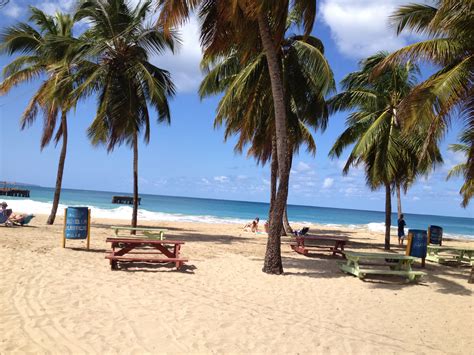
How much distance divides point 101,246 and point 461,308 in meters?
Answer: 9.01

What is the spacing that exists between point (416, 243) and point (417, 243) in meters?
0.03

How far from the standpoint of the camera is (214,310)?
228 inches

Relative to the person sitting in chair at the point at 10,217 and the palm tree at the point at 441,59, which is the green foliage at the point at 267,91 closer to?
the palm tree at the point at 441,59

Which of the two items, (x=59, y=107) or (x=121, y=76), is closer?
(x=121, y=76)

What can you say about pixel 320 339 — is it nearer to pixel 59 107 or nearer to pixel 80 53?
pixel 80 53

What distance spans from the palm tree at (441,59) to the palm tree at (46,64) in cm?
1139

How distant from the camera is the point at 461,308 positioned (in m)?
7.09

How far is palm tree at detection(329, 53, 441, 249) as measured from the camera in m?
13.9

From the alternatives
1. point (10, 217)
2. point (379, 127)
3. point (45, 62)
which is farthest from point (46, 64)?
point (379, 127)

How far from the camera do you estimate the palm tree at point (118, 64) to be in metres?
14.5

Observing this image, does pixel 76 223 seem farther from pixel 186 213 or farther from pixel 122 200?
pixel 122 200

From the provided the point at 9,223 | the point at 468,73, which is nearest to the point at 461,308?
the point at 468,73

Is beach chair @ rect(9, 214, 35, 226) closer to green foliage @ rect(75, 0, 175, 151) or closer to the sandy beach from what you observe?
green foliage @ rect(75, 0, 175, 151)

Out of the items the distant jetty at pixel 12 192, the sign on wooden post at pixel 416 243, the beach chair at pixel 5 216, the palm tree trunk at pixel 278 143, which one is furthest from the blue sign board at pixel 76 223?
the distant jetty at pixel 12 192
